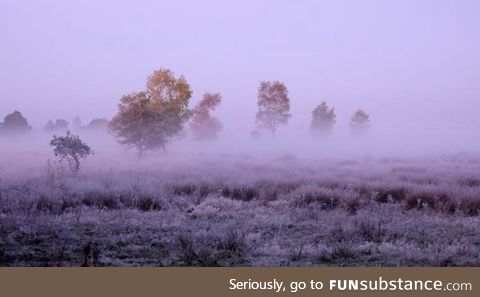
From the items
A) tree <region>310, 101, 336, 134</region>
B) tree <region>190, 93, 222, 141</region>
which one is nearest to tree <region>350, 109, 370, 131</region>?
tree <region>310, 101, 336, 134</region>

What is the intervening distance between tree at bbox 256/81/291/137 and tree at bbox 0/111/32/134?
3202 cm

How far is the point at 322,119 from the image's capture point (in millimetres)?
74688

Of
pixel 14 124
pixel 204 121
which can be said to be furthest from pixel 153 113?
pixel 14 124

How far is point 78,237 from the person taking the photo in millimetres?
10039

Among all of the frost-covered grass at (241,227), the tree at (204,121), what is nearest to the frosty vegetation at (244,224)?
the frost-covered grass at (241,227)

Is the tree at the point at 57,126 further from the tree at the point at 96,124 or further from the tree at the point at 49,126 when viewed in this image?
the tree at the point at 96,124

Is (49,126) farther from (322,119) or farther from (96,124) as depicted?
(322,119)

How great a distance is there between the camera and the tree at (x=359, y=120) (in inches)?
3307

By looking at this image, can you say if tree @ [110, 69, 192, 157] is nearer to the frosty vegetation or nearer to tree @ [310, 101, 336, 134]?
the frosty vegetation

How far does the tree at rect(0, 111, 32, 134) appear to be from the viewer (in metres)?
65.4

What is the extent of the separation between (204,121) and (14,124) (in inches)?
1041
